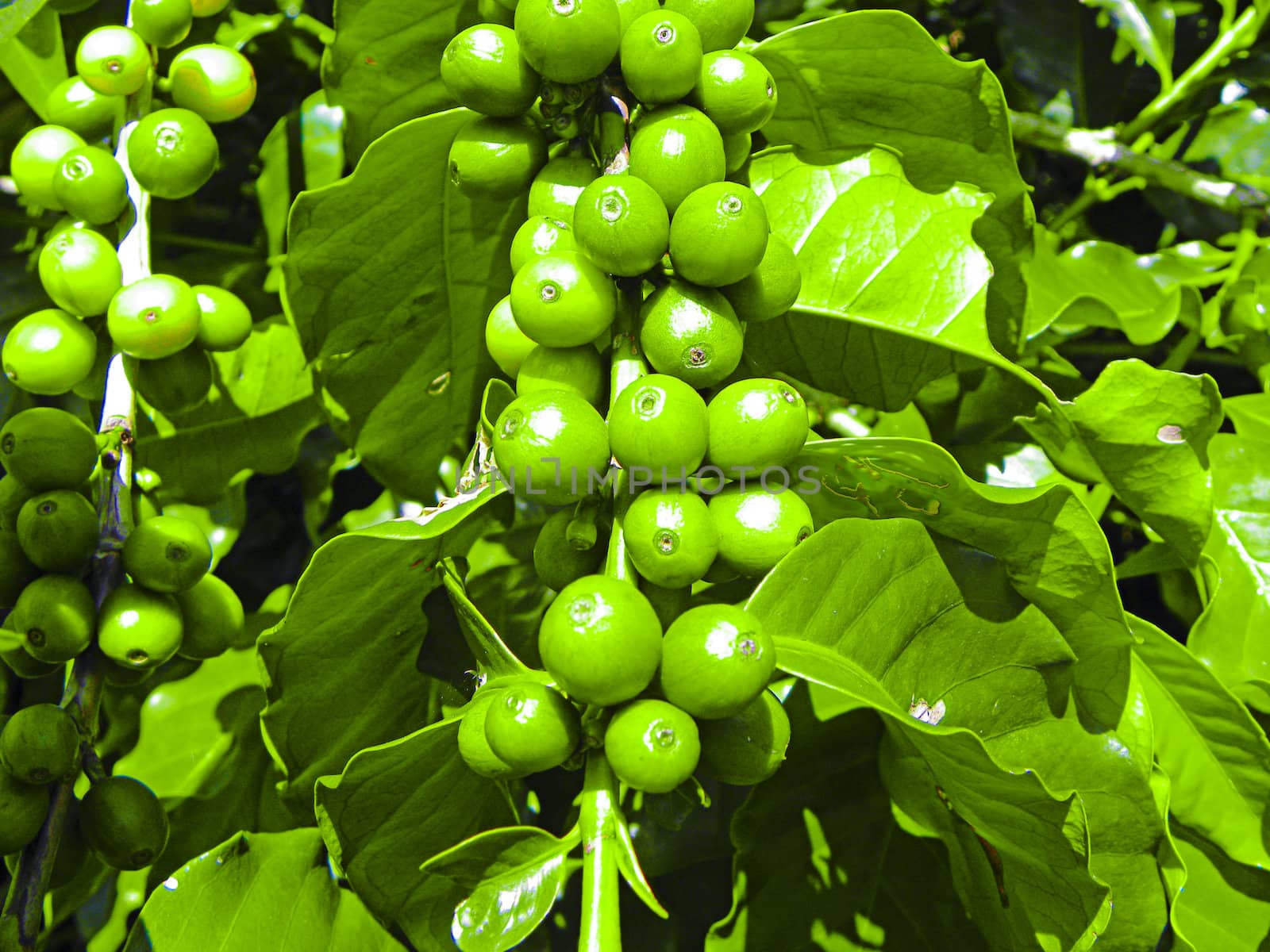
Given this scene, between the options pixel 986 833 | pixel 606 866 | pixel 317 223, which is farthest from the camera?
pixel 317 223

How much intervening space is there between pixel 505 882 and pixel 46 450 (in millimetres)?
673

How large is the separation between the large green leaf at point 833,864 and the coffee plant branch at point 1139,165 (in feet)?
2.93

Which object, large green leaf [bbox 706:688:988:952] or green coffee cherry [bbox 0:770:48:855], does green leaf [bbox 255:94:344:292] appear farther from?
large green leaf [bbox 706:688:988:952]

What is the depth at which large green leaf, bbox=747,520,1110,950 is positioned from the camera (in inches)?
32.9

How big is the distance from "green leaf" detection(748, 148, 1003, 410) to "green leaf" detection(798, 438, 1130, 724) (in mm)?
191

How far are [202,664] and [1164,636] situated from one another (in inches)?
49.2

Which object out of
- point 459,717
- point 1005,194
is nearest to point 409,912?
point 459,717

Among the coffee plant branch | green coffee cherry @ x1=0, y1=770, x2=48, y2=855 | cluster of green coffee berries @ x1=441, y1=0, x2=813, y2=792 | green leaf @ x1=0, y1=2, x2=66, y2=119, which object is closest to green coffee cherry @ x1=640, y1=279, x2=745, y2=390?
cluster of green coffee berries @ x1=441, y1=0, x2=813, y2=792

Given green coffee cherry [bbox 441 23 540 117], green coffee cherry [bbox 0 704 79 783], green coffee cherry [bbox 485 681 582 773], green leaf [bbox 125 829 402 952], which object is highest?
green coffee cherry [bbox 441 23 540 117]

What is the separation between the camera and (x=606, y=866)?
0.79 metres

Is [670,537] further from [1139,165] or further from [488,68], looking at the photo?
[1139,165]

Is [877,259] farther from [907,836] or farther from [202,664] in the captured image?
[202,664]

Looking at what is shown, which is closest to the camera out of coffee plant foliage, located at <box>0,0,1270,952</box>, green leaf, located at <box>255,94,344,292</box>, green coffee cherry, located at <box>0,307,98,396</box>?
coffee plant foliage, located at <box>0,0,1270,952</box>

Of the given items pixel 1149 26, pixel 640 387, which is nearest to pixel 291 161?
pixel 640 387
